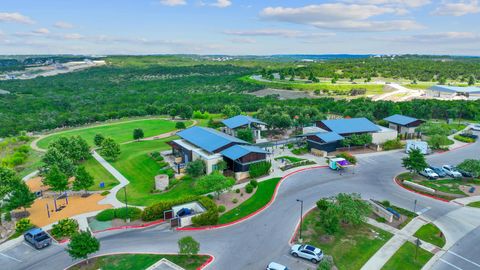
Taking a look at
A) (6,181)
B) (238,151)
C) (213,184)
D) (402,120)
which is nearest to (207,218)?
(213,184)

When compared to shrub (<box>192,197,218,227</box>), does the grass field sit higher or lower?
lower

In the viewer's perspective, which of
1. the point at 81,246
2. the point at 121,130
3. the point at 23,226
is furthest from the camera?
the point at 121,130

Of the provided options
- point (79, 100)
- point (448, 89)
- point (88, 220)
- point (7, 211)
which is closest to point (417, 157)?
Answer: point (88, 220)

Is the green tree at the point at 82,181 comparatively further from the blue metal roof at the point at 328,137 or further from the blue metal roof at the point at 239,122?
the blue metal roof at the point at 328,137

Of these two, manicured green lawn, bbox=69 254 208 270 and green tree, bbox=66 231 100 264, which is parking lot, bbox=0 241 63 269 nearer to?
manicured green lawn, bbox=69 254 208 270

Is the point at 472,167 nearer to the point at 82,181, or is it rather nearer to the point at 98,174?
the point at 82,181

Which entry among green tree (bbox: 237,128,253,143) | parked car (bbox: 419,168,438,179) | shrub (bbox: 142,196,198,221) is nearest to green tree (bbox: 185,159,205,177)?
shrub (bbox: 142,196,198,221)
